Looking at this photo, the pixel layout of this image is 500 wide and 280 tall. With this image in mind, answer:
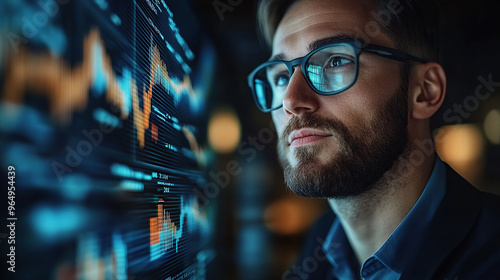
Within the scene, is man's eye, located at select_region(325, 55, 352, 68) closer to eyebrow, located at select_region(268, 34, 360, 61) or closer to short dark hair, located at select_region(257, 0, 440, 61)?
eyebrow, located at select_region(268, 34, 360, 61)

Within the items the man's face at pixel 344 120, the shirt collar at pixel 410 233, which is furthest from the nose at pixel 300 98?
the shirt collar at pixel 410 233

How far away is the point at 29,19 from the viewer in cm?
43

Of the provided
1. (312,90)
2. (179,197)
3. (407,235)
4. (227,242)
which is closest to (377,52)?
(312,90)

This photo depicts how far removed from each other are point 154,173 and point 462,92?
1448 millimetres

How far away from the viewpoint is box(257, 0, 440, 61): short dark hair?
1.08 metres

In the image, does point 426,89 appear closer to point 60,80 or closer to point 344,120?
point 344,120

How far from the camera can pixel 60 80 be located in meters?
0.47

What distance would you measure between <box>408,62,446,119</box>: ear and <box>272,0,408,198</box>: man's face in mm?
54

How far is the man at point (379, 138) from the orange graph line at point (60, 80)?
512mm

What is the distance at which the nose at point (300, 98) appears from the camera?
978 millimetres

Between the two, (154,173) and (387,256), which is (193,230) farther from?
(387,256)

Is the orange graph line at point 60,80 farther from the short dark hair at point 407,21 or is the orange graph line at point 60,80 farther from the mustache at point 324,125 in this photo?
the short dark hair at point 407,21

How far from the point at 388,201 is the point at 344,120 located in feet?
0.97

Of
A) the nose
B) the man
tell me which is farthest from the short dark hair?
the nose
